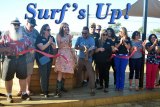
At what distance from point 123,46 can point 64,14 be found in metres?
2.90

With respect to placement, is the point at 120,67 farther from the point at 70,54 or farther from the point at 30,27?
the point at 30,27

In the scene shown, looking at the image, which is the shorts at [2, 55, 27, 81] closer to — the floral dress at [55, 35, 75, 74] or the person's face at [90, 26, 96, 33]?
the floral dress at [55, 35, 75, 74]

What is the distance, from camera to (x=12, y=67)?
22.6ft

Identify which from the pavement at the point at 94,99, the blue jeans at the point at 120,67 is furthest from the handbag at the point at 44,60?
the blue jeans at the point at 120,67

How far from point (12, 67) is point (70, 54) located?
5.15ft

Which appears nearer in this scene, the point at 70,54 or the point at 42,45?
the point at 42,45

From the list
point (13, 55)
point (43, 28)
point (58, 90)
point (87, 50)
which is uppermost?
point (43, 28)

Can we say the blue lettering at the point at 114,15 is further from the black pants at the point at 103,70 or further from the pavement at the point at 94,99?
the black pants at the point at 103,70

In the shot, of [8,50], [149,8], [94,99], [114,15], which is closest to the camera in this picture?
[8,50]

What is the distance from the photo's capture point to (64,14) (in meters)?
10.6

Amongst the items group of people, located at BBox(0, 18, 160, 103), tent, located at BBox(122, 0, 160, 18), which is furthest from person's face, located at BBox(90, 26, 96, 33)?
tent, located at BBox(122, 0, 160, 18)

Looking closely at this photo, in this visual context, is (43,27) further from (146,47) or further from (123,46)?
(146,47)

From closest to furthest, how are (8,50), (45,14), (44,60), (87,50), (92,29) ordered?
(8,50)
(44,60)
(87,50)
(92,29)
(45,14)

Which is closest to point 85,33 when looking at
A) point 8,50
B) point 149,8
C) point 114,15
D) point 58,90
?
point 58,90
